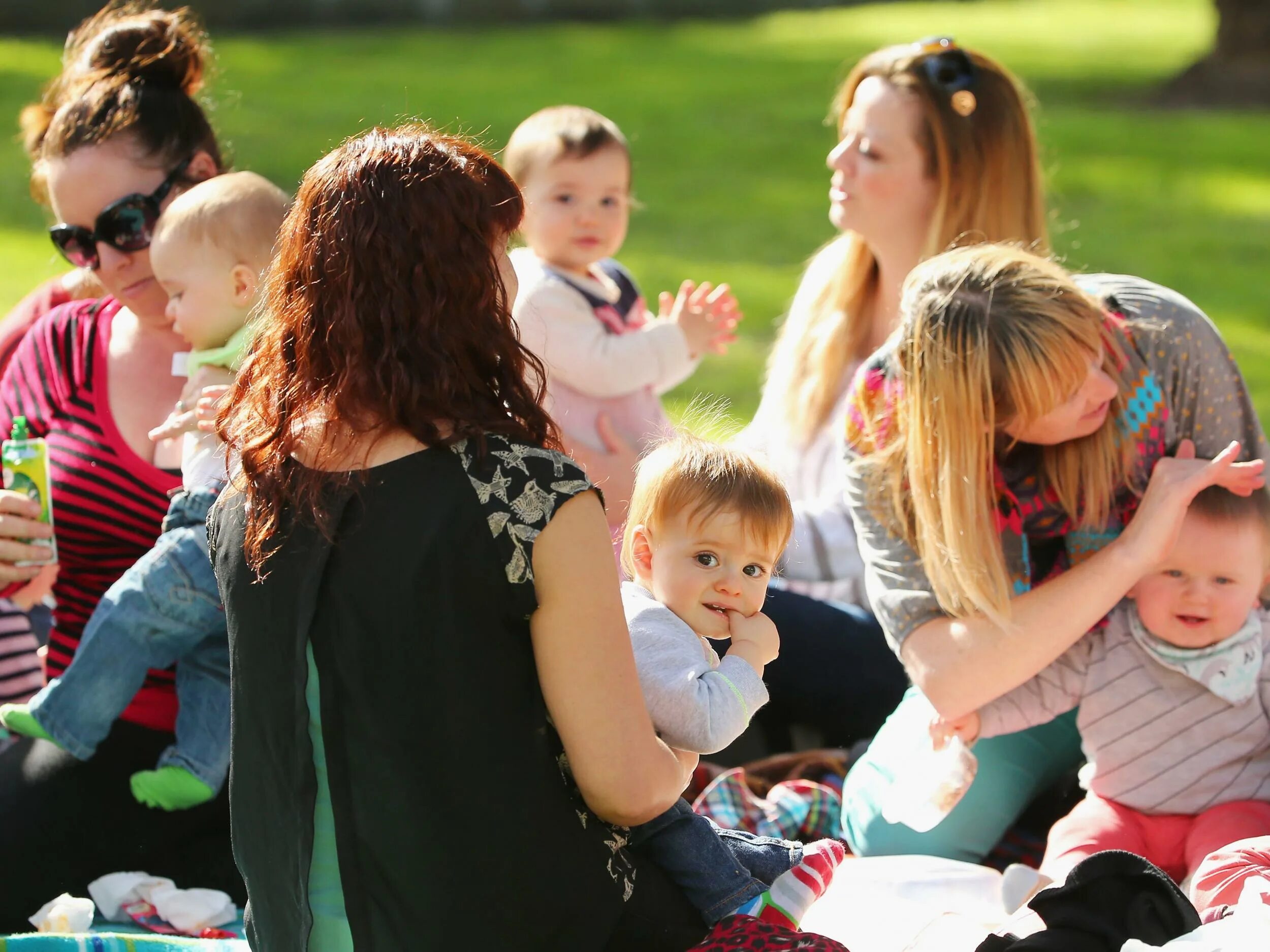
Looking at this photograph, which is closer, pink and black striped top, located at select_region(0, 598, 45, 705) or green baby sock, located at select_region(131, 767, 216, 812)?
green baby sock, located at select_region(131, 767, 216, 812)

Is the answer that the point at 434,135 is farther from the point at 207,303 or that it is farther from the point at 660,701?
the point at 207,303

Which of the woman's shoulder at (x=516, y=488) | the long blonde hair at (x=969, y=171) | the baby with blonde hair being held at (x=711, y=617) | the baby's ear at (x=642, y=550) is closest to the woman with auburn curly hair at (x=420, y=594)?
the woman's shoulder at (x=516, y=488)

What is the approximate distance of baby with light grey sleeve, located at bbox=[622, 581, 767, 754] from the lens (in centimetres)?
199

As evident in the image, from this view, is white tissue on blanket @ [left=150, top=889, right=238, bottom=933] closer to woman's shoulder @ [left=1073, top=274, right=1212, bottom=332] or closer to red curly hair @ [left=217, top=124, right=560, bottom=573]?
red curly hair @ [left=217, top=124, right=560, bottom=573]

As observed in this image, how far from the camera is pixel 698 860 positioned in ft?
6.91

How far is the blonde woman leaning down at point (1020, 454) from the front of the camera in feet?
8.45

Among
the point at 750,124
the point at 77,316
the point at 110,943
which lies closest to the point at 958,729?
the point at 110,943

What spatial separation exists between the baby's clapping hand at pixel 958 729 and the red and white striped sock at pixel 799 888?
0.55 metres

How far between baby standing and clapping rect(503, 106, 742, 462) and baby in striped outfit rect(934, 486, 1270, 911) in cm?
136

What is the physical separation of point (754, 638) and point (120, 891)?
1.38m

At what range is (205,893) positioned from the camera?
2.77m

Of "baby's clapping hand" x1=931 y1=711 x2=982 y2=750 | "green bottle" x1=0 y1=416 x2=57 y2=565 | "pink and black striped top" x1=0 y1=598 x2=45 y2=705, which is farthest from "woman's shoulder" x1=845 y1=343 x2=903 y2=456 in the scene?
"pink and black striped top" x1=0 y1=598 x2=45 y2=705

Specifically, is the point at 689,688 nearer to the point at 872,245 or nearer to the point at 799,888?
the point at 799,888

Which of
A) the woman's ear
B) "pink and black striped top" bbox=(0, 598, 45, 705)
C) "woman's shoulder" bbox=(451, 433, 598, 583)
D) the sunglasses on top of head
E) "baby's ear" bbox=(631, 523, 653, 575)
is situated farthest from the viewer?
the sunglasses on top of head
